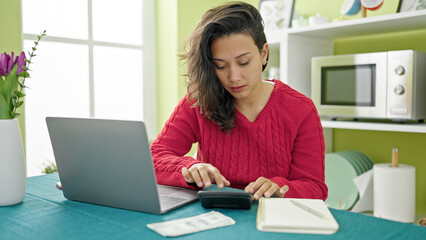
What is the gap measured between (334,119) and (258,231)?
1640 mm

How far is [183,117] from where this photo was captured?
1.51m

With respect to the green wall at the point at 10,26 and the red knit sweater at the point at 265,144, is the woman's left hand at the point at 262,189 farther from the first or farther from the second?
the green wall at the point at 10,26

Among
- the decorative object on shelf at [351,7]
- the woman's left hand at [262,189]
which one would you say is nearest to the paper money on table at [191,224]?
the woman's left hand at [262,189]

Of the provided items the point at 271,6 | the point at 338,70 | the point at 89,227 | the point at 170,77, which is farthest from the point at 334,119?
the point at 89,227

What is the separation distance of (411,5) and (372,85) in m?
0.42

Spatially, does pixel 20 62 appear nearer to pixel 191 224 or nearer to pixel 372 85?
pixel 191 224

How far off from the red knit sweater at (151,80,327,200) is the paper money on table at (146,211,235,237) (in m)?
0.40

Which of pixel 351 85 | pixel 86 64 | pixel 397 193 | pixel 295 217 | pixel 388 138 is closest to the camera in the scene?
pixel 295 217

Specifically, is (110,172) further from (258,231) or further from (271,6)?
(271,6)

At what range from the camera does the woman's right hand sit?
108cm

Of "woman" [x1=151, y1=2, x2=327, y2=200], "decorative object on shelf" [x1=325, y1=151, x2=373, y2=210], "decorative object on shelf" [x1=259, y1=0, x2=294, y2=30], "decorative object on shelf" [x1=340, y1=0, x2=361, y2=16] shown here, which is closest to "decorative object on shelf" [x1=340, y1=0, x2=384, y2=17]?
"decorative object on shelf" [x1=340, y1=0, x2=361, y2=16]

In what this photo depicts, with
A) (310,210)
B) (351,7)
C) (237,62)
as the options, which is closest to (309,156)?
(237,62)

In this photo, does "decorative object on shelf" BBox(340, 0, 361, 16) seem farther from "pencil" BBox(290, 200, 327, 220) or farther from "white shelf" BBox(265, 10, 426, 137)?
"pencil" BBox(290, 200, 327, 220)

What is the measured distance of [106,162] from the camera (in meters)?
0.95
